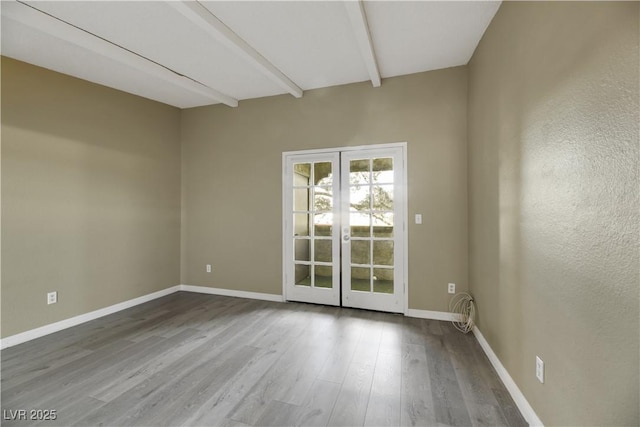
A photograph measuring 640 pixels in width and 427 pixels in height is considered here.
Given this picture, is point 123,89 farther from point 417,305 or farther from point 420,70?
point 417,305

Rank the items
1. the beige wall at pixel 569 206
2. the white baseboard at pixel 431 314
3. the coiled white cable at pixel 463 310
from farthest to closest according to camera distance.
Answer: the white baseboard at pixel 431 314 → the coiled white cable at pixel 463 310 → the beige wall at pixel 569 206

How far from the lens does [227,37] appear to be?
241cm

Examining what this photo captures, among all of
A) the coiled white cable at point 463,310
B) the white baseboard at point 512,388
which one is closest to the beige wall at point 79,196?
the coiled white cable at point 463,310

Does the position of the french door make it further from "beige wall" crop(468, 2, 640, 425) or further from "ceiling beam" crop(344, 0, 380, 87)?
"beige wall" crop(468, 2, 640, 425)

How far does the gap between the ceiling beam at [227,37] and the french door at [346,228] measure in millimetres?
1058

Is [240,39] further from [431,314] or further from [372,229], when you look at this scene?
[431,314]

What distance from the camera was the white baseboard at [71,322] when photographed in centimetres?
268

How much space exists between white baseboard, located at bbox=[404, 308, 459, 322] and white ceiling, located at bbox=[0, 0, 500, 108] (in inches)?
111

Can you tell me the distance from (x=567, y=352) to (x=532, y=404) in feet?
1.90

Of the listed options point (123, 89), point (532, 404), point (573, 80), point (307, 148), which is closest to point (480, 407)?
point (532, 404)

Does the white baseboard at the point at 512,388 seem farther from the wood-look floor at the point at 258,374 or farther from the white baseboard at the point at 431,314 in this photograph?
the white baseboard at the point at 431,314

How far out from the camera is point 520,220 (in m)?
1.79

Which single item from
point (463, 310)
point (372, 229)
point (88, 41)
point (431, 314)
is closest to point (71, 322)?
point (88, 41)

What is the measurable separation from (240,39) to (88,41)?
4.41 ft
